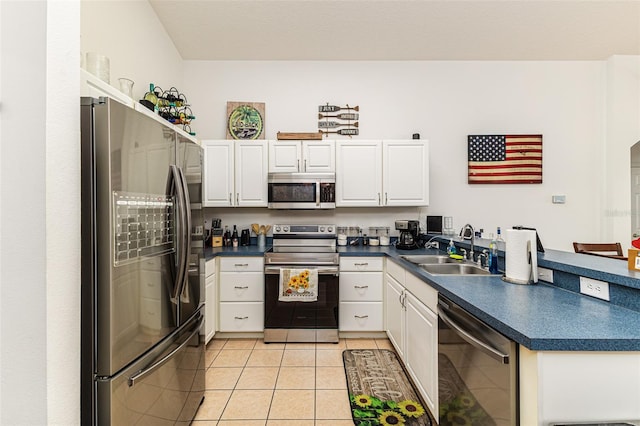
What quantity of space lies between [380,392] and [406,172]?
7.30ft

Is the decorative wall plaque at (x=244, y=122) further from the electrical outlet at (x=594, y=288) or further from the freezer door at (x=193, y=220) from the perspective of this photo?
the electrical outlet at (x=594, y=288)

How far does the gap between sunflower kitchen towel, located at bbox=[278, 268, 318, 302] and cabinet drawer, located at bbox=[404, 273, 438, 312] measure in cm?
92

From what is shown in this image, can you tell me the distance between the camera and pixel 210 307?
2947 mm

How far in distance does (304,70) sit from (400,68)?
3.97 feet

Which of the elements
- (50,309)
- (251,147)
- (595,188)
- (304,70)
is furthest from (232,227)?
(595,188)

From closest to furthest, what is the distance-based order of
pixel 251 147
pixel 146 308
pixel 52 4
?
pixel 52 4 < pixel 146 308 < pixel 251 147

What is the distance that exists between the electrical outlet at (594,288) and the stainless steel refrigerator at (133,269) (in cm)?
203

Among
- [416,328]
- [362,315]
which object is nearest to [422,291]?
[416,328]

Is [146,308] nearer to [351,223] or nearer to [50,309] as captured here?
[50,309]

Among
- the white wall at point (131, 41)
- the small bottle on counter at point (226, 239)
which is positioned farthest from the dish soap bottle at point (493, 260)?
the white wall at point (131, 41)

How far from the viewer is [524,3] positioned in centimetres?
277

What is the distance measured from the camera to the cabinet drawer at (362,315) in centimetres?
311

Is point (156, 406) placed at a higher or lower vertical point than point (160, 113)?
lower

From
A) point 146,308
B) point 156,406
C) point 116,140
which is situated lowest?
point 156,406
